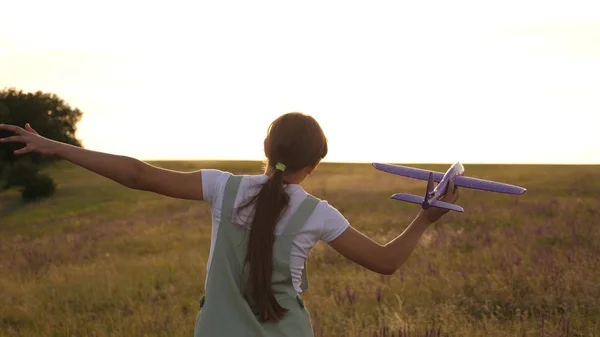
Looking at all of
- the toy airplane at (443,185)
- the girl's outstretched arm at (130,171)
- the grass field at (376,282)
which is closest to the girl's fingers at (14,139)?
the girl's outstretched arm at (130,171)

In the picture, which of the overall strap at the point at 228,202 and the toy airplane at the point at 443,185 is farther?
the toy airplane at the point at 443,185

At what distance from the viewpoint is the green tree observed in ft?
138

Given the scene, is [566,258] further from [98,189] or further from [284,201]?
[98,189]

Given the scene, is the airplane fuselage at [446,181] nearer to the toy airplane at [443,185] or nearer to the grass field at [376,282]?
the toy airplane at [443,185]

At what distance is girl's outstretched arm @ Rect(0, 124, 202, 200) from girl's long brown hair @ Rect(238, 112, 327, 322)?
261mm

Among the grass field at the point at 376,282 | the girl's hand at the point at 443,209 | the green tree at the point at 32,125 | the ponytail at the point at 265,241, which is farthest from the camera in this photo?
the green tree at the point at 32,125

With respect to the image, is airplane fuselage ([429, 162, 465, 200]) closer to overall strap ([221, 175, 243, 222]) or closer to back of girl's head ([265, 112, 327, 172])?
back of girl's head ([265, 112, 327, 172])

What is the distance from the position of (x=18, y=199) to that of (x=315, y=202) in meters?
42.5

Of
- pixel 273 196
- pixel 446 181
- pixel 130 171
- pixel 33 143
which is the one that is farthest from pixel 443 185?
pixel 33 143

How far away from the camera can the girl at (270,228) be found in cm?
303

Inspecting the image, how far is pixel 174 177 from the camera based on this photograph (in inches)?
119

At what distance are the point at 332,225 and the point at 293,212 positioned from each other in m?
0.18

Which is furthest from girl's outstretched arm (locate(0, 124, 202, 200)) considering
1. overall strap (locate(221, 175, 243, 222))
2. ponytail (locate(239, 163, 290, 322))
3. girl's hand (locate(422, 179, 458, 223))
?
girl's hand (locate(422, 179, 458, 223))

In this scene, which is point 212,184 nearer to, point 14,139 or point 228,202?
point 228,202
